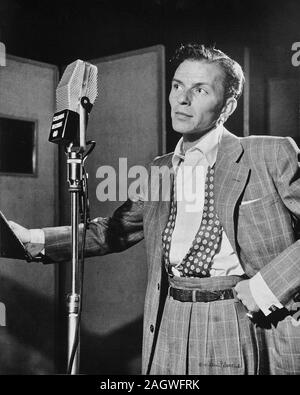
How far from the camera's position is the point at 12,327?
2.49m

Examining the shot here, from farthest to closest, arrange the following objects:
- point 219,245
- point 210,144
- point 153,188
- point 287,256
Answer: point 153,188, point 210,144, point 219,245, point 287,256

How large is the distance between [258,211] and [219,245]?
0.19 m

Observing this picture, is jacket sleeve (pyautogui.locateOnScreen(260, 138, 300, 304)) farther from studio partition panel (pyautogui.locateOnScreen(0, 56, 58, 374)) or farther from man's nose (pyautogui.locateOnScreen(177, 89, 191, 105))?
studio partition panel (pyautogui.locateOnScreen(0, 56, 58, 374))

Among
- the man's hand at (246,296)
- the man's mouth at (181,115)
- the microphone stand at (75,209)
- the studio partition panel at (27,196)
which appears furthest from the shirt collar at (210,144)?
the studio partition panel at (27,196)

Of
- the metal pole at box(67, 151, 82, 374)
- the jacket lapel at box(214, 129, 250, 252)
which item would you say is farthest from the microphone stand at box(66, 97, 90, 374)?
the jacket lapel at box(214, 129, 250, 252)

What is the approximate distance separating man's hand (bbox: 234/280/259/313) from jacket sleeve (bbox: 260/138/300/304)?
0.23 ft

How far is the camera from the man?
5.69ft

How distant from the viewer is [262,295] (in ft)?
5.48

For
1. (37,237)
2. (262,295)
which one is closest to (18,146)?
(37,237)

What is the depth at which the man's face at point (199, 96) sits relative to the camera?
196 centimetres

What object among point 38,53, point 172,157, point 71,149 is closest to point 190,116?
point 172,157

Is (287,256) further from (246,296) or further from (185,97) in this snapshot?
(185,97)

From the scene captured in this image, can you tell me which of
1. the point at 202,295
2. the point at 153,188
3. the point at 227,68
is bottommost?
the point at 202,295

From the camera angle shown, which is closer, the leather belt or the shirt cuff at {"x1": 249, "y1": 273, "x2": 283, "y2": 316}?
the shirt cuff at {"x1": 249, "y1": 273, "x2": 283, "y2": 316}
